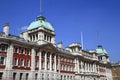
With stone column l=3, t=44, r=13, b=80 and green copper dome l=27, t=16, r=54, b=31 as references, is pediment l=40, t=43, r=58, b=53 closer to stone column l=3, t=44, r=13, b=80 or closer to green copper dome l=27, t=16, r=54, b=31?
green copper dome l=27, t=16, r=54, b=31

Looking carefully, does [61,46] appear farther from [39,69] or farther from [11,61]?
[11,61]

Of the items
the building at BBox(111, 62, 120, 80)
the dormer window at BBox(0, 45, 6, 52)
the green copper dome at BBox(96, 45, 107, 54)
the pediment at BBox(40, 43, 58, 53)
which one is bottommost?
the building at BBox(111, 62, 120, 80)

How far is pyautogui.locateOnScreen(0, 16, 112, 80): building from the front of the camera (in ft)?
175

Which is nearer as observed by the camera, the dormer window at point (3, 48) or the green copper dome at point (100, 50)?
the dormer window at point (3, 48)

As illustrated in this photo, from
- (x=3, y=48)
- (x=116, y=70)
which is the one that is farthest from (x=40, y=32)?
(x=116, y=70)

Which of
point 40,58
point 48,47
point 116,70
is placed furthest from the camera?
point 116,70

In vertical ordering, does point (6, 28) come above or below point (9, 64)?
above

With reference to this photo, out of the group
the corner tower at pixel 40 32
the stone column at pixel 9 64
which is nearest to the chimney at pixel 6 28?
the stone column at pixel 9 64

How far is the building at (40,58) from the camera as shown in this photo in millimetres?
53469

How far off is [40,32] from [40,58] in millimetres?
9608

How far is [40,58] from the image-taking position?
6294cm

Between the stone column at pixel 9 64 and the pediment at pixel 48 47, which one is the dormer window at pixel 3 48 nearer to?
the stone column at pixel 9 64

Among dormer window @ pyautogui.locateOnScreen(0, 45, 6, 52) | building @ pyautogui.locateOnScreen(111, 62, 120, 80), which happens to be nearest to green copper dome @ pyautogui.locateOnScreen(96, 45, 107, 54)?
building @ pyautogui.locateOnScreen(111, 62, 120, 80)

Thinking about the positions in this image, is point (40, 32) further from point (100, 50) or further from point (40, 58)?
point (100, 50)
